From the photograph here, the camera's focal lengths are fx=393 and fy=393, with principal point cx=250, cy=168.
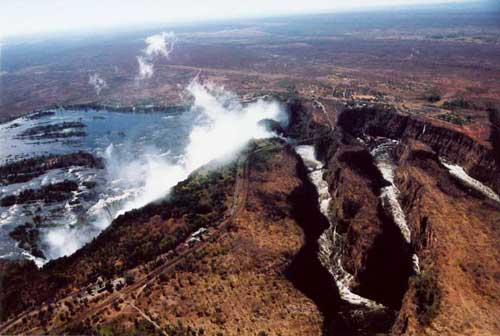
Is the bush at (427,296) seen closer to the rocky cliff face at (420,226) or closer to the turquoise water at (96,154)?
the rocky cliff face at (420,226)

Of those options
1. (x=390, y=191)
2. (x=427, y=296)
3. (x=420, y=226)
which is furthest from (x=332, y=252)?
(x=390, y=191)

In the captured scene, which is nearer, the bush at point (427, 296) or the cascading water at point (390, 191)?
the bush at point (427, 296)

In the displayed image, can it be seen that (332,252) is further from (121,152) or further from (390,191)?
(121,152)

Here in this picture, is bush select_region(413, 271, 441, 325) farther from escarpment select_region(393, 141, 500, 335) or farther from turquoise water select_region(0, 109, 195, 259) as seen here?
turquoise water select_region(0, 109, 195, 259)

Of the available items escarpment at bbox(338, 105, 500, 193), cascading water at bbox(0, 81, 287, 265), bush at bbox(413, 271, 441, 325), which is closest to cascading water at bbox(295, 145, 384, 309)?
bush at bbox(413, 271, 441, 325)

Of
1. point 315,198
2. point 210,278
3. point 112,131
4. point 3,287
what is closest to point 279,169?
point 315,198

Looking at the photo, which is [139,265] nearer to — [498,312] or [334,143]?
[498,312]

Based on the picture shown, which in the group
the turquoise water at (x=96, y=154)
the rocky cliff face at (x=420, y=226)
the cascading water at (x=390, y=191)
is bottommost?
the turquoise water at (x=96, y=154)

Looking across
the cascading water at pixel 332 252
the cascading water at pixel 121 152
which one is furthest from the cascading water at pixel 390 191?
the cascading water at pixel 121 152
